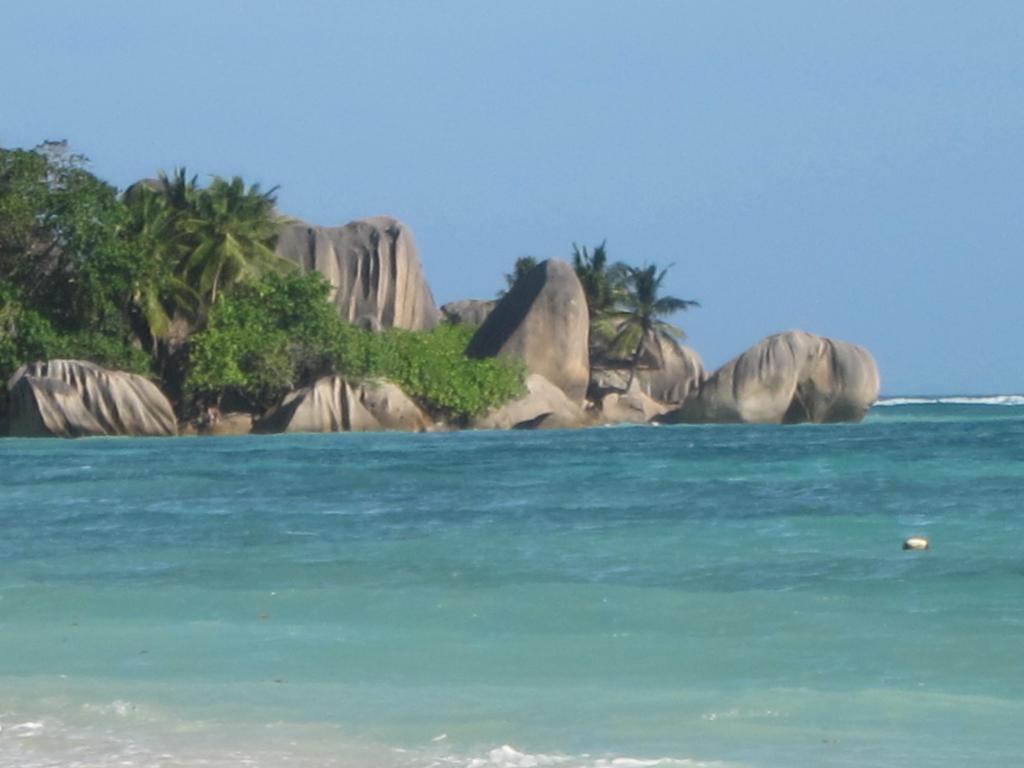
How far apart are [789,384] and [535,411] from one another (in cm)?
734

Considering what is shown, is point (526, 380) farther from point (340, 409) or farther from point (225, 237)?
point (225, 237)

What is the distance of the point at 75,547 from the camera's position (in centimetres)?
1415

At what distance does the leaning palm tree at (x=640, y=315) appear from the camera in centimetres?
5078

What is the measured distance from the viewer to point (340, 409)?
3972 cm

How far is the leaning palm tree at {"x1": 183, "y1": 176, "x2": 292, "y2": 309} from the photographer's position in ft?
135

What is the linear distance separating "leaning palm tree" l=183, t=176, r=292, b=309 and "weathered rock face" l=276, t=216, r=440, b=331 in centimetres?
789

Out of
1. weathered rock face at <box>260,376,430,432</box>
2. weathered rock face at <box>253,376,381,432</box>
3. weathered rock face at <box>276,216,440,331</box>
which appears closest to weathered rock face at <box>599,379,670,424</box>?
weathered rock face at <box>276,216,440,331</box>

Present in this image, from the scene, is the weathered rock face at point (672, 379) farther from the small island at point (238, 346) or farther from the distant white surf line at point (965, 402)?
the distant white surf line at point (965, 402)

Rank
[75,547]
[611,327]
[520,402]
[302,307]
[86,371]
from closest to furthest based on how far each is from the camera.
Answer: [75,547]
[86,371]
[302,307]
[520,402]
[611,327]

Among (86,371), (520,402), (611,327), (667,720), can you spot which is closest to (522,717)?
(667,720)

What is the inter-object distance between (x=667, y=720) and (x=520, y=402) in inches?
1428

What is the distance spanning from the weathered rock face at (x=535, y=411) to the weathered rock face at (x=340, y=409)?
2.60m

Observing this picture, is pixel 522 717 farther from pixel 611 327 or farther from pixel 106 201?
pixel 611 327

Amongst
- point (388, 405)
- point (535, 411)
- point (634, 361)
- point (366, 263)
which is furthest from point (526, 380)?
point (366, 263)
